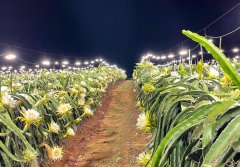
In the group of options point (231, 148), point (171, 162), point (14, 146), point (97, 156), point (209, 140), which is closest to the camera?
point (231, 148)

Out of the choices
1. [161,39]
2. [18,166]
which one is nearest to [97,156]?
[18,166]

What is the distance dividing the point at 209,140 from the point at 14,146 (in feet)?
5.46

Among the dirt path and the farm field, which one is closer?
the farm field

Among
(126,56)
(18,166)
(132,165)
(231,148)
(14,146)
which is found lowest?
(132,165)

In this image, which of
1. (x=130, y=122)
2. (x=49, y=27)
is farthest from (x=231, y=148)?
(x=49, y=27)

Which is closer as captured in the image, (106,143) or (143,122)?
(143,122)

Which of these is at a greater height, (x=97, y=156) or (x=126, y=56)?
(x=126, y=56)

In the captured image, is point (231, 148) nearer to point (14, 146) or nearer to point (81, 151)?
point (14, 146)

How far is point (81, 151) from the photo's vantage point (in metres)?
4.20

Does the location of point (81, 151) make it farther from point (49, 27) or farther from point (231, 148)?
point (49, 27)

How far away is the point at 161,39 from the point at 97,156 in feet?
183

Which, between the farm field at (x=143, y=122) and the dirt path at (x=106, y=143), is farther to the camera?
the dirt path at (x=106, y=143)

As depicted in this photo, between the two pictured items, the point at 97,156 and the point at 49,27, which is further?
the point at 49,27

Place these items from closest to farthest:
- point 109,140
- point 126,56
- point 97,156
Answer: point 97,156, point 109,140, point 126,56
